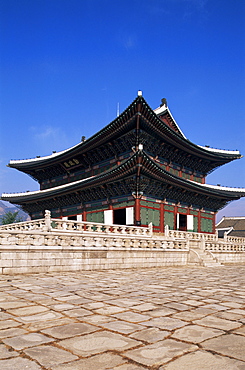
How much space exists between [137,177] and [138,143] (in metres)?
3.13

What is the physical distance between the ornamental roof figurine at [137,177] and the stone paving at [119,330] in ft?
45.3

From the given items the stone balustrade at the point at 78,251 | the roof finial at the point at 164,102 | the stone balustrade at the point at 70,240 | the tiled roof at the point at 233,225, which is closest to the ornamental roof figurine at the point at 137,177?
the roof finial at the point at 164,102

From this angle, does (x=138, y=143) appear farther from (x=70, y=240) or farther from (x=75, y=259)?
(x=75, y=259)

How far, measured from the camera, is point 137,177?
2031 cm

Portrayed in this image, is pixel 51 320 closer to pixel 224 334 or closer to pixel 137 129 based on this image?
pixel 224 334

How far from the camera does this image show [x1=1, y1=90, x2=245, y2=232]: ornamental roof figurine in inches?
810

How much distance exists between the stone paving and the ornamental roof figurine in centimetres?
1381

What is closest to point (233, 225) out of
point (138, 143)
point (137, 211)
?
point (138, 143)

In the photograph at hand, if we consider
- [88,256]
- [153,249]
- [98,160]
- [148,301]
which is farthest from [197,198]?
[148,301]

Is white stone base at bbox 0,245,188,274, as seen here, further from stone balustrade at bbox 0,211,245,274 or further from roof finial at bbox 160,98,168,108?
roof finial at bbox 160,98,168,108

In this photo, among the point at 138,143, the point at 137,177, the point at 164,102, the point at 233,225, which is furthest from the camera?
the point at 233,225

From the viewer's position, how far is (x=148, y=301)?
5398 millimetres

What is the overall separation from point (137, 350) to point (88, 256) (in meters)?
8.35

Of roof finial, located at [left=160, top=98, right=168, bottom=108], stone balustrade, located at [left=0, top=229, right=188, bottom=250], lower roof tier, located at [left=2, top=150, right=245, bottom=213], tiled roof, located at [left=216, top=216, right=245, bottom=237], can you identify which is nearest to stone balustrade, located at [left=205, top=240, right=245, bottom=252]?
stone balustrade, located at [left=0, top=229, right=188, bottom=250]
